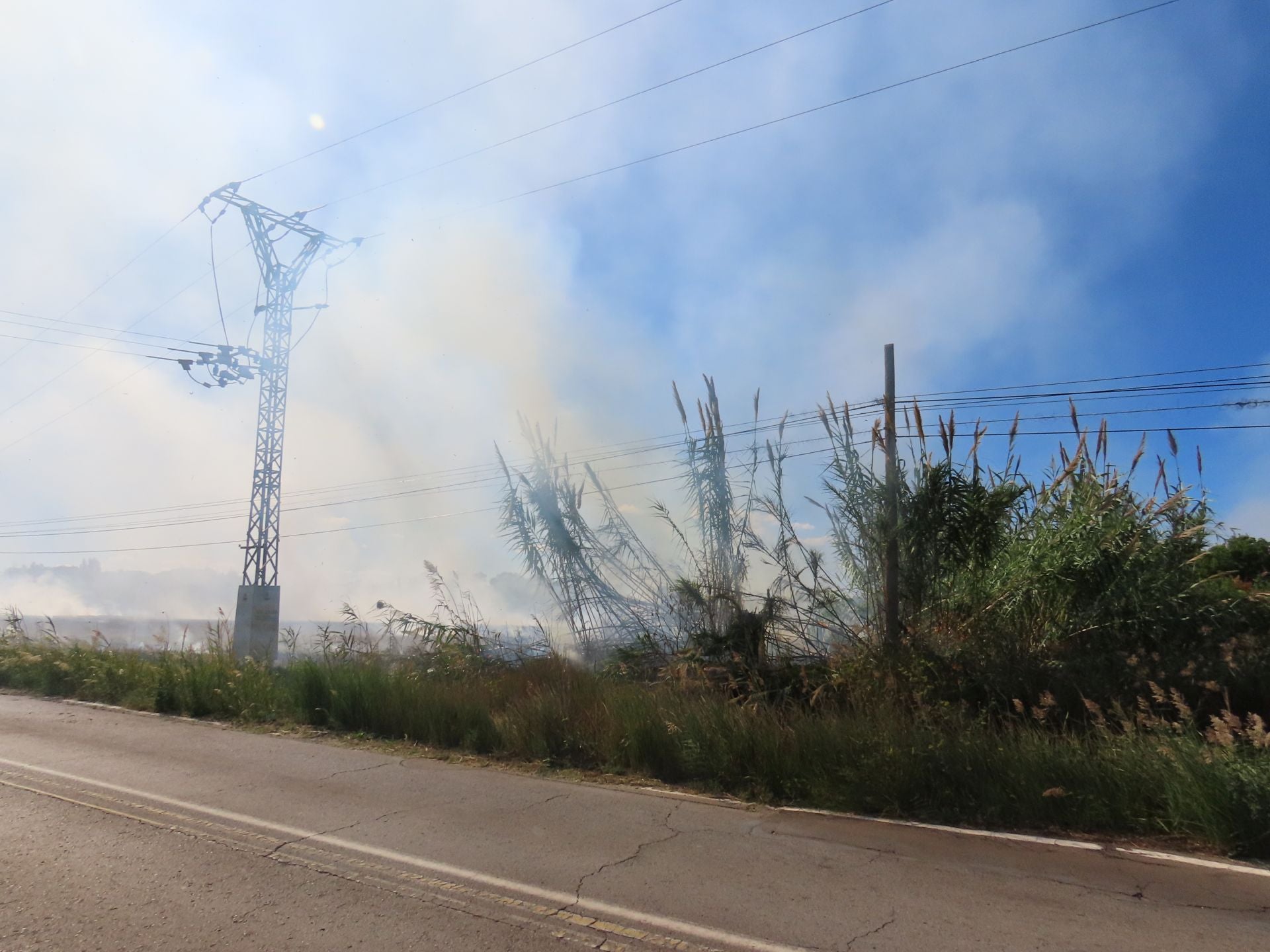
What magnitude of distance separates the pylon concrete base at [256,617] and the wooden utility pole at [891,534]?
18.0 m

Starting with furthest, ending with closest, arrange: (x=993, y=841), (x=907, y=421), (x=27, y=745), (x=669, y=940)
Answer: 1. (x=907, y=421)
2. (x=27, y=745)
3. (x=993, y=841)
4. (x=669, y=940)

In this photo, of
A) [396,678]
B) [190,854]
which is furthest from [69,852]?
[396,678]

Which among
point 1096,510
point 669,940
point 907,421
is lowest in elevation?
point 669,940

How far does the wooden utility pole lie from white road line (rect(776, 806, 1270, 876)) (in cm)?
324

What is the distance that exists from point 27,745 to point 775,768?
27.0 ft

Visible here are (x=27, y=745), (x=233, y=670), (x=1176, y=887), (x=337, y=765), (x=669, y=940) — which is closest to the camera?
(x=669, y=940)

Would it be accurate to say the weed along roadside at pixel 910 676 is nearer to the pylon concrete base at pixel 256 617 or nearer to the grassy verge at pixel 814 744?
the grassy verge at pixel 814 744

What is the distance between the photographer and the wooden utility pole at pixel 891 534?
9805 millimetres

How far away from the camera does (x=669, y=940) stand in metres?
4.21

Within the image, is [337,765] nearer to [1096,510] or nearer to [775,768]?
[775,768]

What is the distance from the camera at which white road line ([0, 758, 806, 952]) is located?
4238 mm

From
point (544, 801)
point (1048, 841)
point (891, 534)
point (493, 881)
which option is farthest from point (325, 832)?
point (891, 534)

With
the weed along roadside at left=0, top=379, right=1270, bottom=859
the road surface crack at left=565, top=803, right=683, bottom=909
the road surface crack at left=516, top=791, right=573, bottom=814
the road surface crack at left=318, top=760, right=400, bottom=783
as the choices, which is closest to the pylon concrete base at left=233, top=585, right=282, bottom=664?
the weed along roadside at left=0, top=379, right=1270, bottom=859

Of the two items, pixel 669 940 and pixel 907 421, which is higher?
pixel 907 421
